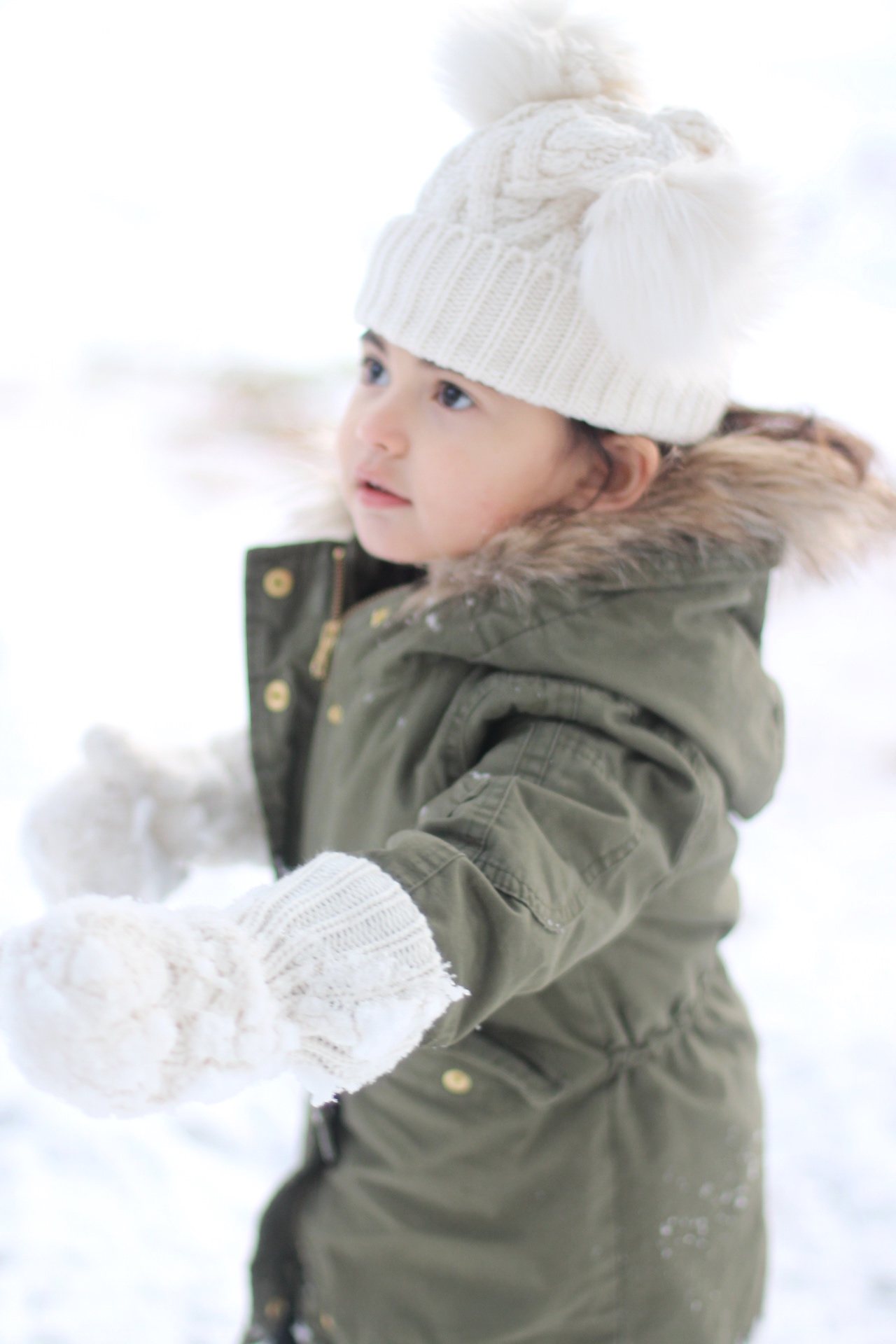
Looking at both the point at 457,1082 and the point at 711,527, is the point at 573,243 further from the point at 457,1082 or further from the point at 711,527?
the point at 457,1082

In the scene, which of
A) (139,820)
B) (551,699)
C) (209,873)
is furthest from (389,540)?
(209,873)

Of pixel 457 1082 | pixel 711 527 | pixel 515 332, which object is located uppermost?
pixel 515 332

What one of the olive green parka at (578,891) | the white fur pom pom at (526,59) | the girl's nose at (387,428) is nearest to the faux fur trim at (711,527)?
the olive green parka at (578,891)

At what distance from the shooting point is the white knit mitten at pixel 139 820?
103 cm

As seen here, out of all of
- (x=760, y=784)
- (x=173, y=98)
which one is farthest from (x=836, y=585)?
(x=173, y=98)

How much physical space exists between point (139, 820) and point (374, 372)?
20.3 inches

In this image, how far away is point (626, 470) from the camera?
939 millimetres

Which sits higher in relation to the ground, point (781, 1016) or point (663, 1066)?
point (663, 1066)

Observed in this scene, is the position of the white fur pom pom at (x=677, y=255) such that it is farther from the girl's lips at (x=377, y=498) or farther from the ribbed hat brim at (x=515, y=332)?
the girl's lips at (x=377, y=498)

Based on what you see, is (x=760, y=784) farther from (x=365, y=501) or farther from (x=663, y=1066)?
(x=365, y=501)

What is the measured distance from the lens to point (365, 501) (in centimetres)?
97

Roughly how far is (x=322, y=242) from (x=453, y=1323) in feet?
11.0

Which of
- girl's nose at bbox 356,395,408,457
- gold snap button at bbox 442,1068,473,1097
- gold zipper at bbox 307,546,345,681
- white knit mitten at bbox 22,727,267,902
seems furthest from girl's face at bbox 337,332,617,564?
gold snap button at bbox 442,1068,473,1097

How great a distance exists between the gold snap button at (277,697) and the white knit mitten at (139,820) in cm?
14
